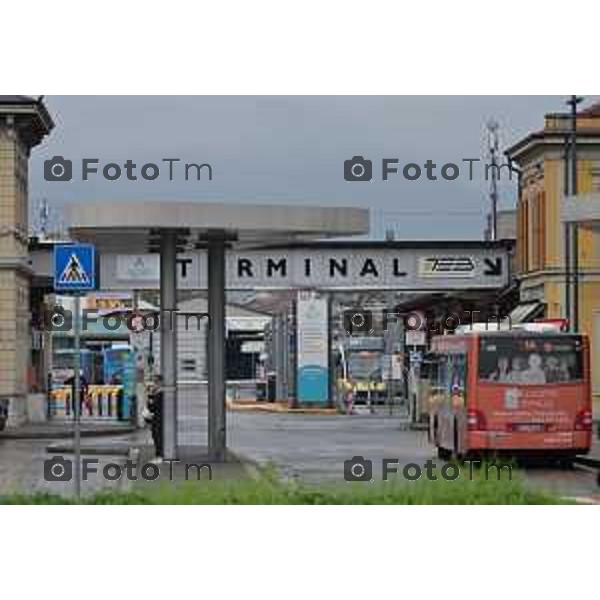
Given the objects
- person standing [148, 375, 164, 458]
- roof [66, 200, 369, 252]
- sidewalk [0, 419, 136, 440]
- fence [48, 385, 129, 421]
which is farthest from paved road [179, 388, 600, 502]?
roof [66, 200, 369, 252]

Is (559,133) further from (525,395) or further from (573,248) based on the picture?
(525,395)

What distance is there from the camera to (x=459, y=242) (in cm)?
4875

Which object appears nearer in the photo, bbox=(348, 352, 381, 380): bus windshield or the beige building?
the beige building

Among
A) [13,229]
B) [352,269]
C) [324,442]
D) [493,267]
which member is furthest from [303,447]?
[493,267]

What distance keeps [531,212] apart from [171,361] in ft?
70.6

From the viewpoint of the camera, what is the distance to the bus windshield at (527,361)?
28.6m

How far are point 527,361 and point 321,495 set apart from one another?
11028 millimetres

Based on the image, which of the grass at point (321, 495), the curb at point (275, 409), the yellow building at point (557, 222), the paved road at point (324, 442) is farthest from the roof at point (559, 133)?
the grass at point (321, 495)

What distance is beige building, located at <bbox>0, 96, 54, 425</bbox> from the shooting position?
4359 cm

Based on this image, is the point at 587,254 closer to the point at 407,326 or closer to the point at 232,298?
the point at 407,326

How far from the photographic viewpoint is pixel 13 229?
1734 inches

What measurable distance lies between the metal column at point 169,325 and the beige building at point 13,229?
16.3 meters

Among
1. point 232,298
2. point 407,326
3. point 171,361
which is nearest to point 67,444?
point 171,361

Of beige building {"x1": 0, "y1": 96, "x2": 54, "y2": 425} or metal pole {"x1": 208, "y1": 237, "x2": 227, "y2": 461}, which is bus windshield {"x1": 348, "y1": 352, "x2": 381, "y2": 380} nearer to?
beige building {"x1": 0, "y1": 96, "x2": 54, "y2": 425}
